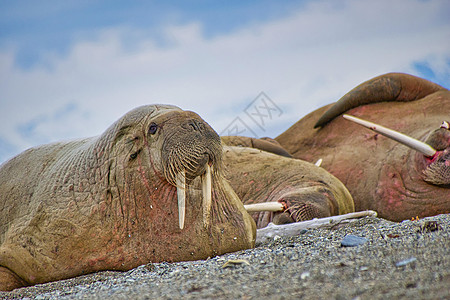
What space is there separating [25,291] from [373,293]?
2555mm

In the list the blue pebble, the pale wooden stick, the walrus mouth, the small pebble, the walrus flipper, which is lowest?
the pale wooden stick

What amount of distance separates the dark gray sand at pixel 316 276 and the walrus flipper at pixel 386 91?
5.04 metres

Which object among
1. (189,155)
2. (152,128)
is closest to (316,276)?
(189,155)

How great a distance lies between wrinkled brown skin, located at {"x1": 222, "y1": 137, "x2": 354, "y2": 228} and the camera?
5775 millimetres

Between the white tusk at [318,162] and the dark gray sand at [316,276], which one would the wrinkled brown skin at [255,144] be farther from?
the dark gray sand at [316,276]

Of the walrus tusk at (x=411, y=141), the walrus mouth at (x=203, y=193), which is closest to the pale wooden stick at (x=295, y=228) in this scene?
the walrus mouth at (x=203, y=193)

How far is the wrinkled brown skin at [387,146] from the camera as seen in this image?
6457 mm

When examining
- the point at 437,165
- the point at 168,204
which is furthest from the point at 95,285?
the point at 437,165

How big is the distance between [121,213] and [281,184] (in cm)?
298

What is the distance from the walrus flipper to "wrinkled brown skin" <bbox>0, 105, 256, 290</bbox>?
470cm

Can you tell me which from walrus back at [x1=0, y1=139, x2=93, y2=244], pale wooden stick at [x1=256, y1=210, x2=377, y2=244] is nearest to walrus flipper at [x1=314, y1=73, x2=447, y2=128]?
pale wooden stick at [x1=256, y1=210, x2=377, y2=244]

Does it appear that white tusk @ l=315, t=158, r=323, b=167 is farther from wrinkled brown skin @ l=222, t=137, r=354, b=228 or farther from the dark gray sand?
the dark gray sand

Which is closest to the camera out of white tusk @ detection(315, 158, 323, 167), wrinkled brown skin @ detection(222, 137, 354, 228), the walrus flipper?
wrinkled brown skin @ detection(222, 137, 354, 228)

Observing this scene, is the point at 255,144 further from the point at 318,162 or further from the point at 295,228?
the point at 295,228
